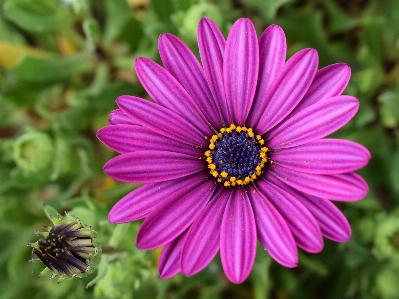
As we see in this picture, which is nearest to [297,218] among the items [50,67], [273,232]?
[273,232]

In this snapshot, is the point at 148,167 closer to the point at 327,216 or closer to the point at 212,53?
→ the point at 212,53

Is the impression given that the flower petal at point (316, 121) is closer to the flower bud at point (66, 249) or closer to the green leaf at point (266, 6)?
the flower bud at point (66, 249)

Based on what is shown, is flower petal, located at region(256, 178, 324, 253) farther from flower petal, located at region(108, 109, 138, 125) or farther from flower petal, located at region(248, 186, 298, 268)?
flower petal, located at region(108, 109, 138, 125)

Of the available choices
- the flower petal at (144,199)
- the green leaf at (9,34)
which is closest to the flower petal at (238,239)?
the flower petal at (144,199)

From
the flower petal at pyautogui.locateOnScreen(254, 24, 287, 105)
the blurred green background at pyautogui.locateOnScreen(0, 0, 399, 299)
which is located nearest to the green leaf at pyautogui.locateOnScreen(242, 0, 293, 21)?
the blurred green background at pyautogui.locateOnScreen(0, 0, 399, 299)

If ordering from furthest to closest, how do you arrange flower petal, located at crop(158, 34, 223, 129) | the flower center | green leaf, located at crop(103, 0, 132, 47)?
green leaf, located at crop(103, 0, 132, 47) < the flower center < flower petal, located at crop(158, 34, 223, 129)

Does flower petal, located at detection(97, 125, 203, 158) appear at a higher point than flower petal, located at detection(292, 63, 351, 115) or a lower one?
higher
